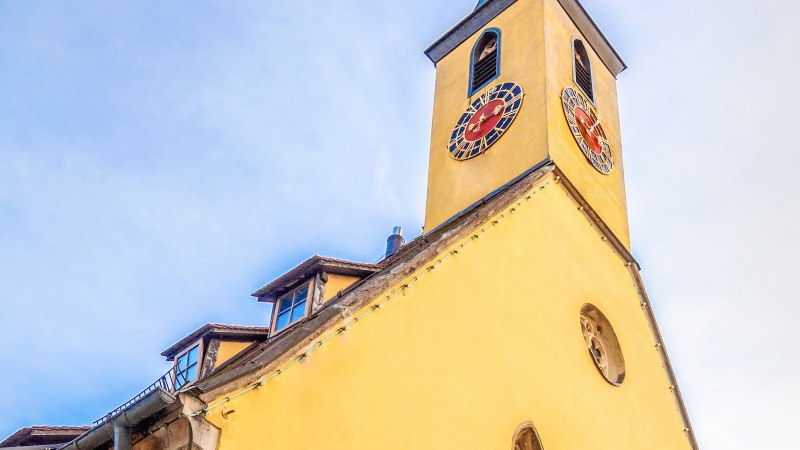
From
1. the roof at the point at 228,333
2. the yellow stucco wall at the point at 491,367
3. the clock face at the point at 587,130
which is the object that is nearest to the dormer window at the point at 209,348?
the roof at the point at 228,333

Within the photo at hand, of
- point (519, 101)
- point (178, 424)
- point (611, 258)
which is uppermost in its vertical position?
point (519, 101)

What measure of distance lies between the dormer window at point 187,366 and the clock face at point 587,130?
32.1ft

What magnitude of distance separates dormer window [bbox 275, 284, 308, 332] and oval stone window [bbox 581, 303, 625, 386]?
16.5 ft

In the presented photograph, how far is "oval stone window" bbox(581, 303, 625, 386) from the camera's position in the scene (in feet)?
53.3

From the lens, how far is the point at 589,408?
47.7ft

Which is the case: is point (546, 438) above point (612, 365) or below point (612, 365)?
below

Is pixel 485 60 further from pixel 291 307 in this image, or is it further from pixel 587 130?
pixel 291 307

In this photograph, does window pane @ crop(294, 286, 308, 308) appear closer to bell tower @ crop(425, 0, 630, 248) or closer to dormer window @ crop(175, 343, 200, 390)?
dormer window @ crop(175, 343, 200, 390)

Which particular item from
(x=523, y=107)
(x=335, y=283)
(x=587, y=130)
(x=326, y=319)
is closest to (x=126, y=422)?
(x=326, y=319)

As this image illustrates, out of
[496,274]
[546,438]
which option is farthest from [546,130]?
[546,438]

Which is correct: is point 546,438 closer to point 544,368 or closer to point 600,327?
point 544,368

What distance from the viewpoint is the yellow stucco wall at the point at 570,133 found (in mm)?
19391

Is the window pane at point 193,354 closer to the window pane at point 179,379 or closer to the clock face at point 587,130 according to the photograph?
the window pane at point 179,379

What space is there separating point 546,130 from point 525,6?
530 cm
